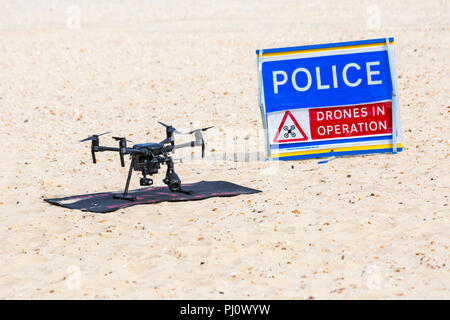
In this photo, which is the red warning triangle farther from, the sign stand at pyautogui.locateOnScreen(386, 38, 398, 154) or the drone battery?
the drone battery

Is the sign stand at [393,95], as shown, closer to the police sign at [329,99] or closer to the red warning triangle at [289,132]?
the police sign at [329,99]

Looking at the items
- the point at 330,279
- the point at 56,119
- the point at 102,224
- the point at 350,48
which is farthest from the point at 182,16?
the point at 330,279

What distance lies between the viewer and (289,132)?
11.4 metres

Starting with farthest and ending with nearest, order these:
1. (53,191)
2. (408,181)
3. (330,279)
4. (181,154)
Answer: (181,154), (53,191), (408,181), (330,279)

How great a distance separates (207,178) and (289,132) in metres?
1.59

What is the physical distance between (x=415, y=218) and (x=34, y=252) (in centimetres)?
467

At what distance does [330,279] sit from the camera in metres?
7.37

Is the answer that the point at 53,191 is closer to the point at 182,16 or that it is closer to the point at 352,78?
the point at 352,78

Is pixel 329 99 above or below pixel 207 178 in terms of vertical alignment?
above

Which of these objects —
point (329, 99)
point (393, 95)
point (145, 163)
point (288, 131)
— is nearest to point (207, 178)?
point (288, 131)

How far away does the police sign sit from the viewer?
1124 centimetres

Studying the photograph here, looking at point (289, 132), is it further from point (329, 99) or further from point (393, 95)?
point (393, 95)

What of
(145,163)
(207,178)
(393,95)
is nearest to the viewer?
(145,163)

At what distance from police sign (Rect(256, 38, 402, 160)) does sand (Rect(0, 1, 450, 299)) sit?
1.51ft
